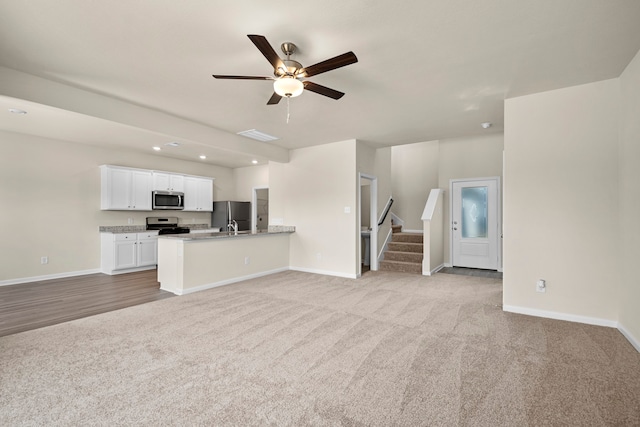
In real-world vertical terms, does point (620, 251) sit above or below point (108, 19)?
below

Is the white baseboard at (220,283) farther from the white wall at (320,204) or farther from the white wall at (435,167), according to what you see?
the white wall at (435,167)

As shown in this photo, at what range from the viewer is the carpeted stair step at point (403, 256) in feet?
21.0

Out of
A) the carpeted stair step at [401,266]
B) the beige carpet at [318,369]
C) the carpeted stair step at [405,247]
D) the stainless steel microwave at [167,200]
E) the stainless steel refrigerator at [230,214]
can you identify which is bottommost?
the beige carpet at [318,369]

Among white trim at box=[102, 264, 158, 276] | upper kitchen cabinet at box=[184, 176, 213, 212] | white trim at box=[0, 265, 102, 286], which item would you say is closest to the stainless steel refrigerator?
upper kitchen cabinet at box=[184, 176, 213, 212]

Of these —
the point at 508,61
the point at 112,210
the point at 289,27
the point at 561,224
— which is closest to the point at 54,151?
the point at 112,210

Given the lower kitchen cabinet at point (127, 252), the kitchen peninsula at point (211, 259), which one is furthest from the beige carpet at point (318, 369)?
→ the lower kitchen cabinet at point (127, 252)

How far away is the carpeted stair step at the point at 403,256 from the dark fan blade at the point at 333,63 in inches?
190

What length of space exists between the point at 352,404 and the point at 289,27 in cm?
274

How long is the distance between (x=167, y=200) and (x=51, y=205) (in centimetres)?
204

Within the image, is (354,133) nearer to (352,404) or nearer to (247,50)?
(247,50)

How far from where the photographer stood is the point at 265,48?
2.17m

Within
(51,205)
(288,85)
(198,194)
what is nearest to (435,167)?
(198,194)

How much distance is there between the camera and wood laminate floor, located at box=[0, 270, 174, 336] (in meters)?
3.49

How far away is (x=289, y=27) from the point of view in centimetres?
233
